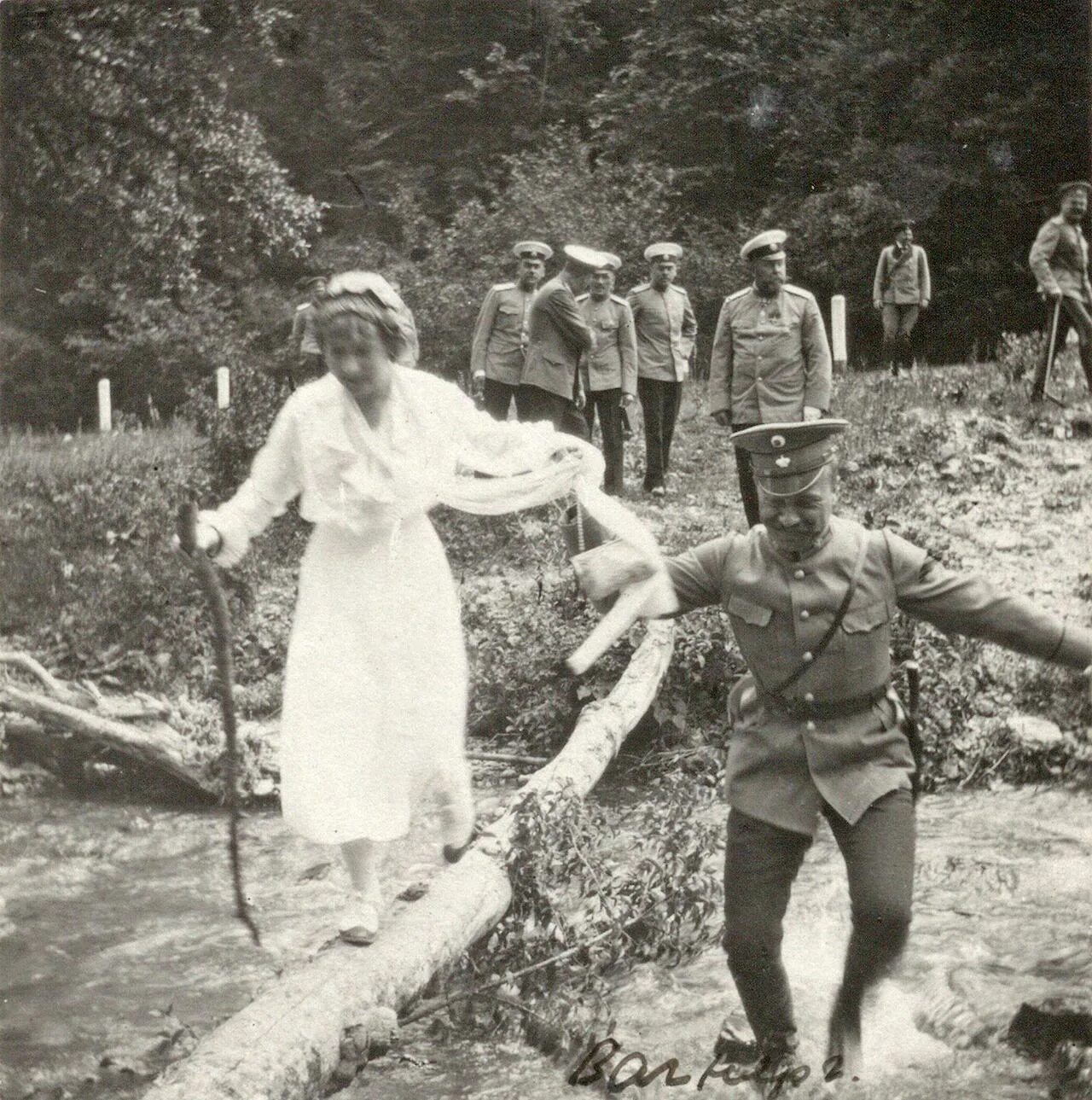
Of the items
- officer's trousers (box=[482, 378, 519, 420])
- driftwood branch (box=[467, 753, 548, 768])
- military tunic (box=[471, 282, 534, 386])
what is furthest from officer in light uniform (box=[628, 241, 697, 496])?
driftwood branch (box=[467, 753, 548, 768])

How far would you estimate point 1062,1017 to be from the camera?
3.12 meters

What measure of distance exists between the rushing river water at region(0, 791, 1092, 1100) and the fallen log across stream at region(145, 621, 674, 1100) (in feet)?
0.75

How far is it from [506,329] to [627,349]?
5.48 feet

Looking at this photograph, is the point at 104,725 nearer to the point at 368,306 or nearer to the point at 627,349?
the point at 368,306

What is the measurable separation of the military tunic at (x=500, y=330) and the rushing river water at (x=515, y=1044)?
7.03 feet

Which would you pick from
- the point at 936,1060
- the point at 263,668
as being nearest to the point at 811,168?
the point at 936,1060

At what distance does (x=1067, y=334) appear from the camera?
13.6ft

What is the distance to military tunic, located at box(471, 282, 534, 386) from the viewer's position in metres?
5.80

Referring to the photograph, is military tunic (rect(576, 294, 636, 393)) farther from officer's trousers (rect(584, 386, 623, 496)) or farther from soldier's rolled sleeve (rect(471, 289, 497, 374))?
soldier's rolled sleeve (rect(471, 289, 497, 374))

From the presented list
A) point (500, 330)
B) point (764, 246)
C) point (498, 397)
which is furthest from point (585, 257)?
point (498, 397)

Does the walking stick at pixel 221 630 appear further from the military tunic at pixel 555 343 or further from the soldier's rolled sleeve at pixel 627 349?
the soldier's rolled sleeve at pixel 627 349

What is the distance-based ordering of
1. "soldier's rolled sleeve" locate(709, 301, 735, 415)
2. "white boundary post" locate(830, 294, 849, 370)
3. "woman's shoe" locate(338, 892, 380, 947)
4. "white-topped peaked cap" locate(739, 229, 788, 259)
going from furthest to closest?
"soldier's rolled sleeve" locate(709, 301, 735, 415), "white boundary post" locate(830, 294, 849, 370), "white-topped peaked cap" locate(739, 229, 788, 259), "woman's shoe" locate(338, 892, 380, 947)
